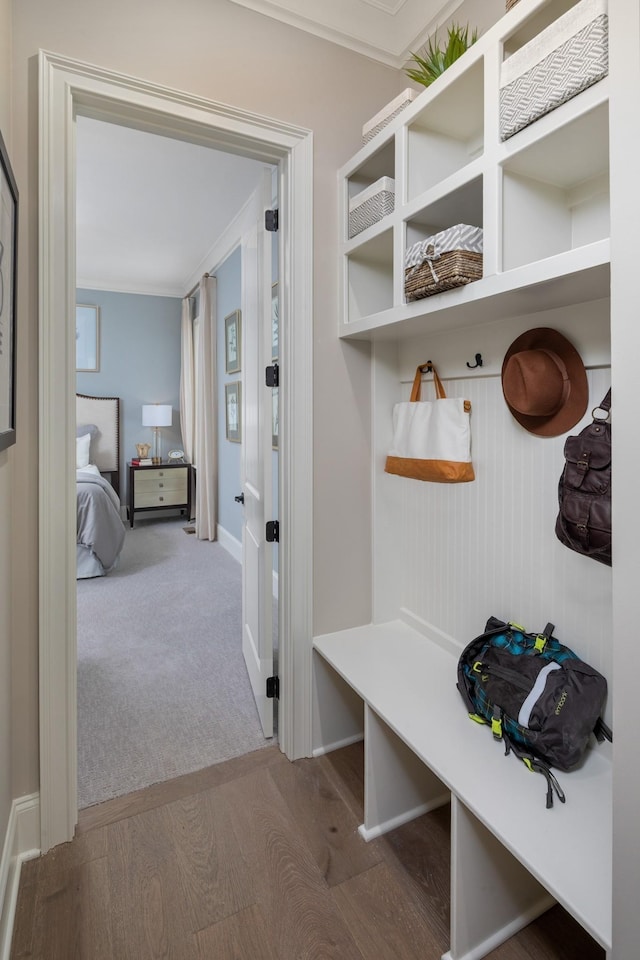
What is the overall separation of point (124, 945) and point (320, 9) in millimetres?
2862

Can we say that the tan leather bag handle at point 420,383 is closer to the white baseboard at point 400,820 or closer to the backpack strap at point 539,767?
the backpack strap at point 539,767

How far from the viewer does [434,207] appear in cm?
145

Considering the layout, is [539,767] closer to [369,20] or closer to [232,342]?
[369,20]

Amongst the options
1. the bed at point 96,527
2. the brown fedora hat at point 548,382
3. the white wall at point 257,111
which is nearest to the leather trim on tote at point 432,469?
the white wall at point 257,111

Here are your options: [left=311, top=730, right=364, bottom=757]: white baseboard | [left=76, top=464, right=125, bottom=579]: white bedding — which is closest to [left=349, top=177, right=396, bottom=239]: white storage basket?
[left=311, top=730, right=364, bottom=757]: white baseboard

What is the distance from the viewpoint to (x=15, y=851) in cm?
147

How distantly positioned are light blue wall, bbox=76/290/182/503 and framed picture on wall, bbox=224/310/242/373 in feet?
5.04

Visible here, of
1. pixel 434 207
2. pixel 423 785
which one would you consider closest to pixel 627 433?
pixel 434 207

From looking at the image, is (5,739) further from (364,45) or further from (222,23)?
(364,45)

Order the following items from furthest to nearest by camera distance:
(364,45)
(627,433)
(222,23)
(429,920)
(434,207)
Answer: (364,45)
(222,23)
(434,207)
(429,920)
(627,433)

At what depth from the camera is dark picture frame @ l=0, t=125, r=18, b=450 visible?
1174mm

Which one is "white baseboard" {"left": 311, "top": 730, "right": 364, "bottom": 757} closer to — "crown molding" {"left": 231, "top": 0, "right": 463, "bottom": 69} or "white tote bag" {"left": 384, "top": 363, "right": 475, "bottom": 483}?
"white tote bag" {"left": 384, "top": 363, "right": 475, "bottom": 483}

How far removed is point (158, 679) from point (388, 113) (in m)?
2.55

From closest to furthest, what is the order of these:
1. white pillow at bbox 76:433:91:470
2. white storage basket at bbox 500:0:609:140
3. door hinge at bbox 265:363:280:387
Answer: white storage basket at bbox 500:0:609:140 → door hinge at bbox 265:363:280:387 → white pillow at bbox 76:433:91:470
